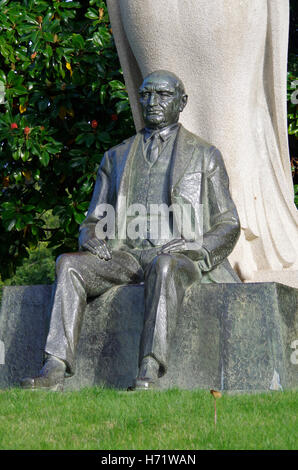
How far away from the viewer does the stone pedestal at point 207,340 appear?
6.59 meters

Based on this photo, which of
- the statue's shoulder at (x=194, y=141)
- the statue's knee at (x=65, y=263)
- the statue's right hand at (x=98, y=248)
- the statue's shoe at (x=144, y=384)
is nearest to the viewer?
the statue's shoe at (x=144, y=384)

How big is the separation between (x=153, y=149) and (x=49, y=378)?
191 centimetres

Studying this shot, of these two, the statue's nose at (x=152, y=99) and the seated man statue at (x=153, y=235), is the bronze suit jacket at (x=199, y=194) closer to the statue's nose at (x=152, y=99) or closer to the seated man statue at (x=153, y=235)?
the seated man statue at (x=153, y=235)

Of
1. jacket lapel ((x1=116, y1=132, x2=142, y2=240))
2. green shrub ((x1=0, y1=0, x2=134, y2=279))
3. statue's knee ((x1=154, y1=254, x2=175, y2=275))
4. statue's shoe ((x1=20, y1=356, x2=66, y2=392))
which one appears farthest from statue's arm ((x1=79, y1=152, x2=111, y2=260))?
green shrub ((x1=0, y1=0, x2=134, y2=279))

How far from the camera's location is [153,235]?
714 centimetres

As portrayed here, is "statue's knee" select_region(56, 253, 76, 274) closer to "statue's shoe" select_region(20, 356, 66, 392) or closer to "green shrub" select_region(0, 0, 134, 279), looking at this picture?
"statue's shoe" select_region(20, 356, 66, 392)

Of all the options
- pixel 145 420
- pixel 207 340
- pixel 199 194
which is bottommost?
pixel 145 420

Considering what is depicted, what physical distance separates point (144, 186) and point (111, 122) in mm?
3745

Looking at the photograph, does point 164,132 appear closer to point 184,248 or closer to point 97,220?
point 97,220

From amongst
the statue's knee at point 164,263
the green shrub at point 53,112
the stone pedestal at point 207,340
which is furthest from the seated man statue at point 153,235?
the green shrub at point 53,112

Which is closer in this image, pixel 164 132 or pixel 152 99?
pixel 152 99

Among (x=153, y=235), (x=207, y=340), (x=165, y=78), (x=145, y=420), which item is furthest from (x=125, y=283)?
(x=145, y=420)

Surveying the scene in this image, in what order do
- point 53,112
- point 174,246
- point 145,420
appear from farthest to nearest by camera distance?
point 53,112 < point 174,246 < point 145,420

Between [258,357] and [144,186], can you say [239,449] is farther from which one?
[144,186]
